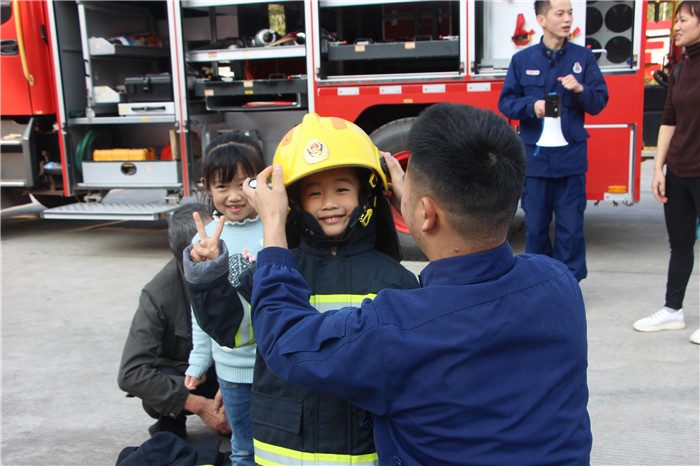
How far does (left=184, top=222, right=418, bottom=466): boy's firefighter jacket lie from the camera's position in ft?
5.08

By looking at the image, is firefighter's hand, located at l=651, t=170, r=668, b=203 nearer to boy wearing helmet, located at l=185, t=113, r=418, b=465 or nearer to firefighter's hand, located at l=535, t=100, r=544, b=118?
firefighter's hand, located at l=535, t=100, r=544, b=118

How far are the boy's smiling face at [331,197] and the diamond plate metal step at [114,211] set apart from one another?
16.1 ft

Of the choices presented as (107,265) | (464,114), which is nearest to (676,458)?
(464,114)

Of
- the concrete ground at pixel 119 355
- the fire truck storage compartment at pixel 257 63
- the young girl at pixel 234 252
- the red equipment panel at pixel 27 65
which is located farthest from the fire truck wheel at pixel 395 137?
the red equipment panel at pixel 27 65

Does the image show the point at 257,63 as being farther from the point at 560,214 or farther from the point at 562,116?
the point at 560,214

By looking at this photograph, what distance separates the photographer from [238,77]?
629cm

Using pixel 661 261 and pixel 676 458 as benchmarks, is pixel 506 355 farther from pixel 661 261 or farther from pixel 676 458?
pixel 661 261

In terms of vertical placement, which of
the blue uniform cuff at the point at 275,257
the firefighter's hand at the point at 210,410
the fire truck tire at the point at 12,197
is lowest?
the firefighter's hand at the point at 210,410

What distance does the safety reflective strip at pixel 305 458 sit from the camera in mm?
1545

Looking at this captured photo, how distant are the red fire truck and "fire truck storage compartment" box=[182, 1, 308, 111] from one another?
13 mm

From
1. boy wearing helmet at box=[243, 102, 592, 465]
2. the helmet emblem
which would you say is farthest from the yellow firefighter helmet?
boy wearing helmet at box=[243, 102, 592, 465]

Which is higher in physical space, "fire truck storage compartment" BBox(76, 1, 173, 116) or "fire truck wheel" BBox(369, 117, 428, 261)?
"fire truck storage compartment" BBox(76, 1, 173, 116)

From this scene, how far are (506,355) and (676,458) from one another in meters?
2.00

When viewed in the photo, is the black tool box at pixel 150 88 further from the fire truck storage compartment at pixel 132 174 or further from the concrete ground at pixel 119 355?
the concrete ground at pixel 119 355
